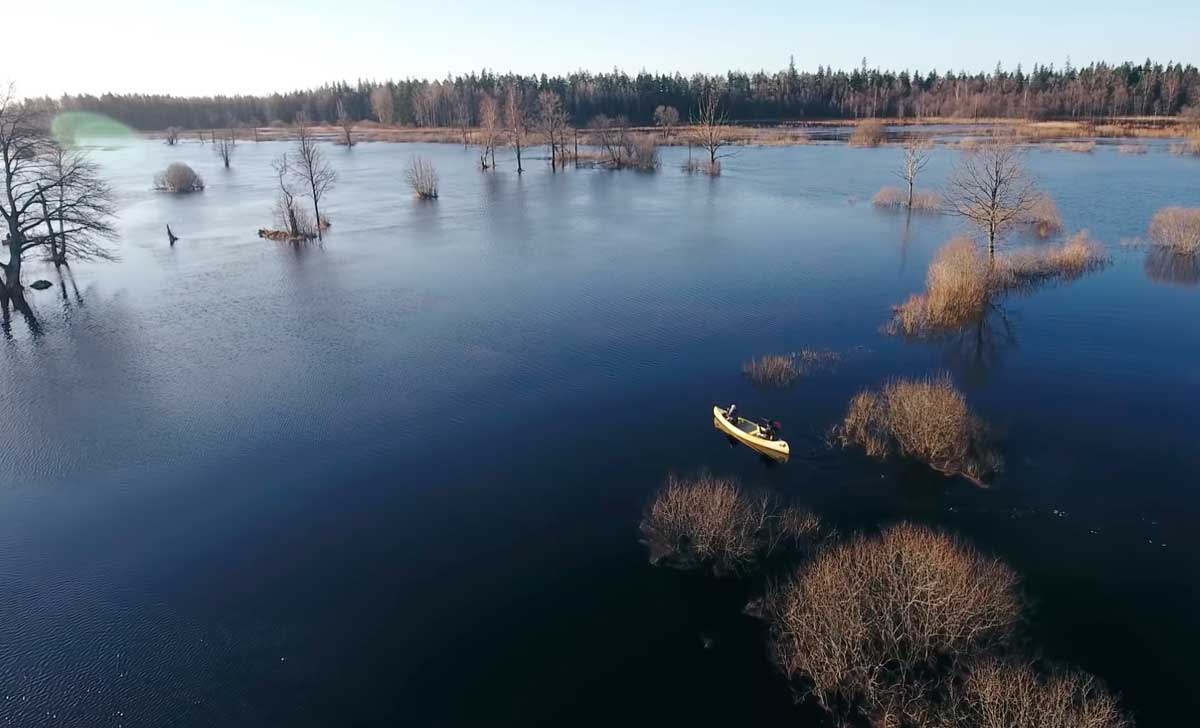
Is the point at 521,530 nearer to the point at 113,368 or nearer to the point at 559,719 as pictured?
the point at 559,719

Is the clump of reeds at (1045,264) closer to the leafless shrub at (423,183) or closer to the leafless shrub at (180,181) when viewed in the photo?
the leafless shrub at (423,183)

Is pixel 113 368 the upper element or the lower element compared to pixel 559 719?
upper

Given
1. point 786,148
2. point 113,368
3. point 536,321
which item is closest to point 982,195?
point 536,321

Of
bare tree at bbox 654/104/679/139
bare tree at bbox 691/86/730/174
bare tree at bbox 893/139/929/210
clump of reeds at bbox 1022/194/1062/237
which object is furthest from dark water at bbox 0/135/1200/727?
bare tree at bbox 654/104/679/139

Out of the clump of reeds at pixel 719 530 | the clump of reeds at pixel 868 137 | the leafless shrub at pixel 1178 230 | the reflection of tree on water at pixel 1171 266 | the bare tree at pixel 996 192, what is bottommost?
the clump of reeds at pixel 719 530

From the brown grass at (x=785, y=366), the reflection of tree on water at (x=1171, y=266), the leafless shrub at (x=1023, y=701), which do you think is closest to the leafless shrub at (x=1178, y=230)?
the reflection of tree on water at (x=1171, y=266)

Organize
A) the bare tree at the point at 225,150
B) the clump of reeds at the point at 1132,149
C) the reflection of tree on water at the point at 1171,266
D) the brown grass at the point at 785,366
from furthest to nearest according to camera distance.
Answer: the bare tree at the point at 225,150 → the clump of reeds at the point at 1132,149 → the reflection of tree on water at the point at 1171,266 → the brown grass at the point at 785,366

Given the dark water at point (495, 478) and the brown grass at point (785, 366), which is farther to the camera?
the brown grass at point (785, 366)
